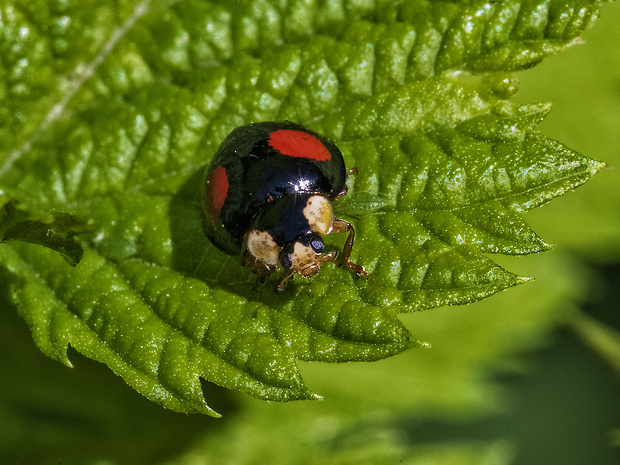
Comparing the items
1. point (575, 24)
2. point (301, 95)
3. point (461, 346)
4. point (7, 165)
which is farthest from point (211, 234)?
point (461, 346)

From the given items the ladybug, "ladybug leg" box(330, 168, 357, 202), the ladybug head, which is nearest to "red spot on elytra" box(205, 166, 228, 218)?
the ladybug

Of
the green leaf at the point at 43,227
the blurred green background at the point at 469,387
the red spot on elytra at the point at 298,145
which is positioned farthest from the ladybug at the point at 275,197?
the blurred green background at the point at 469,387

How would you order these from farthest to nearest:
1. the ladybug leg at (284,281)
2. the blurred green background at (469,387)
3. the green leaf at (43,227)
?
the blurred green background at (469,387)
the ladybug leg at (284,281)
the green leaf at (43,227)

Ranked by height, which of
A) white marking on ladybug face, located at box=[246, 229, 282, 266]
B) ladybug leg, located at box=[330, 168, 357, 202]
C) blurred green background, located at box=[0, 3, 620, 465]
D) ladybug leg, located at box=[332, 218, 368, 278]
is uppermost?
ladybug leg, located at box=[330, 168, 357, 202]

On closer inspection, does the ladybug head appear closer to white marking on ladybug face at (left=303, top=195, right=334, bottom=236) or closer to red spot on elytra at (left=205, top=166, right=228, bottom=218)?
white marking on ladybug face at (left=303, top=195, right=334, bottom=236)

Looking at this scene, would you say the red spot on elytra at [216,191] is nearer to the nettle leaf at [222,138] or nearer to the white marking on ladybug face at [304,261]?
the nettle leaf at [222,138]

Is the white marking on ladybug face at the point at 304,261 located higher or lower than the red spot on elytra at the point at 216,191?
lower

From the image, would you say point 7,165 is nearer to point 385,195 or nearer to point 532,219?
point 385,195
